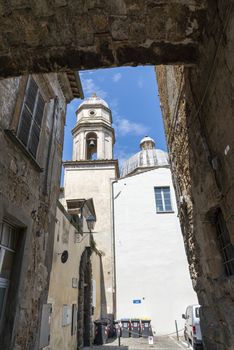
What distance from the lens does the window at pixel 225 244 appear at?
9.80ft

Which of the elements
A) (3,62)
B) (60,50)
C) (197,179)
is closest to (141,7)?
(60,50)

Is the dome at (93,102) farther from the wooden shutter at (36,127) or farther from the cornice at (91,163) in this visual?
the wooden shutter at (36,127)

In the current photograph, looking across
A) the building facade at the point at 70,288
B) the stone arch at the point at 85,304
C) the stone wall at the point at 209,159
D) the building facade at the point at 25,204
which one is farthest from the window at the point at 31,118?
the stone arch at the point at 85,304

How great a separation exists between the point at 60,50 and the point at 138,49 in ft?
2.68

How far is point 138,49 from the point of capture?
2.85 m

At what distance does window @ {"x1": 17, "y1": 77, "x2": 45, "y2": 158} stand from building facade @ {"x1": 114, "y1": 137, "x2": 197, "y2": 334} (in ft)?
38.1

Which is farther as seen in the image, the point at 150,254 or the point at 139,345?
the point at 150,254

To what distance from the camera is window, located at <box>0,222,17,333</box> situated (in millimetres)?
4143

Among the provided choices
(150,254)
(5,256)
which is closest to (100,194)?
(150,254)

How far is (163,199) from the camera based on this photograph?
17.2m

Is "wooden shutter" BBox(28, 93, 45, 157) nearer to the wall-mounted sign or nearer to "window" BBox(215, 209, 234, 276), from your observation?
"window" BBox(215, 209, 234, 276)

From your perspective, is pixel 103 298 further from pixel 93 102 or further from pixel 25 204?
pixel 93 102

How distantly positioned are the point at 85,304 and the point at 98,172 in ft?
31.2

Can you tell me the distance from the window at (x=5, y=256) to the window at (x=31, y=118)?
152cm
